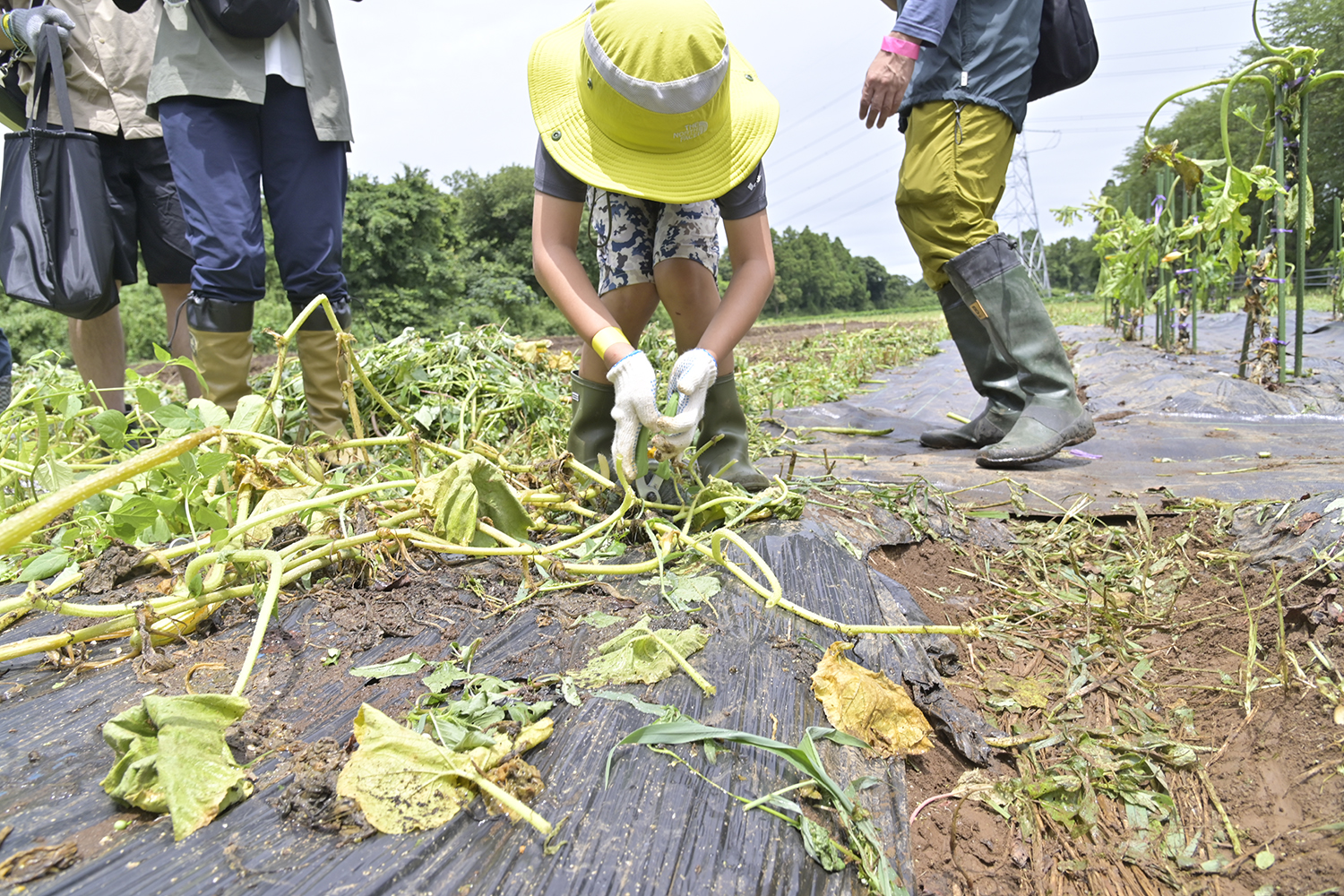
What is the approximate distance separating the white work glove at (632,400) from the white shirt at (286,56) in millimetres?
1489

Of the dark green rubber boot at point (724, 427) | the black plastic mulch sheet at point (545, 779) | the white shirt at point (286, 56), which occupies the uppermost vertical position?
the white shirt at point (286, 56)

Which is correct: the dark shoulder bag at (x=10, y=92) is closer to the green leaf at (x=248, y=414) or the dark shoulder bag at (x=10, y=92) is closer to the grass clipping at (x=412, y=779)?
the green leaf at (x=248, y=414)

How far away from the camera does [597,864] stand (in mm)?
657

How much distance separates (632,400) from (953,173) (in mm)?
1639

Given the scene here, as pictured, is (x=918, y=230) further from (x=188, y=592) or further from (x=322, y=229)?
(x=188, y=592)

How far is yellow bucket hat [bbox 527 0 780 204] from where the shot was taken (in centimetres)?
147

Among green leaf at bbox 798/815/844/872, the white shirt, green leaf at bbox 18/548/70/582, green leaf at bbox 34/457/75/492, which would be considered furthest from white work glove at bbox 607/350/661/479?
the white shirt

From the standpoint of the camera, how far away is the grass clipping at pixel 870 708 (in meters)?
0.93

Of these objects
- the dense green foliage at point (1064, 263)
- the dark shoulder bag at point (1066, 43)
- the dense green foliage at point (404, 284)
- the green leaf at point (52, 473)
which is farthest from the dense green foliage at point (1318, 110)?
the dense green foliage at point (1064, 263)

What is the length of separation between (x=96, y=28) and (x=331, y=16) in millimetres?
858

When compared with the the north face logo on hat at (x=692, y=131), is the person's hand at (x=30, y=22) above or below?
above

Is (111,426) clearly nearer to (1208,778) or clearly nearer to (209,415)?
(209,415)

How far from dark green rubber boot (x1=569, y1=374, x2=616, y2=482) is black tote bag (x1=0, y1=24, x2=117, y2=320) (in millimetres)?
1554

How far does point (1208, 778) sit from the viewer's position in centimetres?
93
